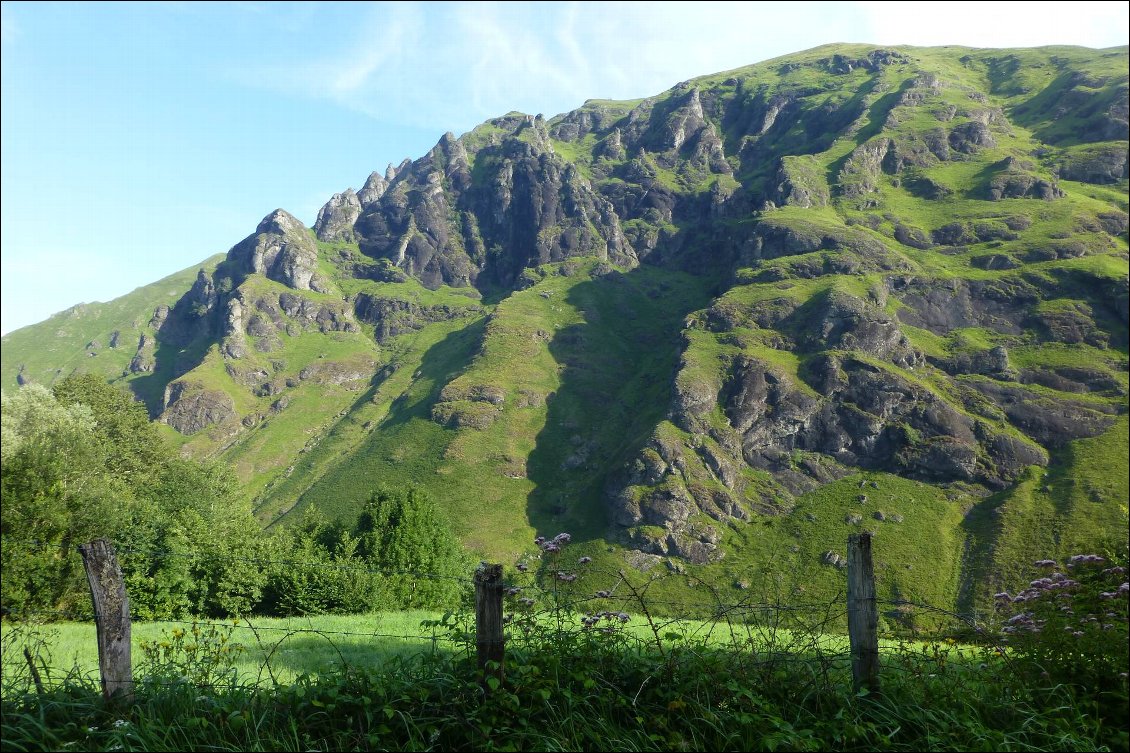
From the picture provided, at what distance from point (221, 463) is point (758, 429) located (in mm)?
149571

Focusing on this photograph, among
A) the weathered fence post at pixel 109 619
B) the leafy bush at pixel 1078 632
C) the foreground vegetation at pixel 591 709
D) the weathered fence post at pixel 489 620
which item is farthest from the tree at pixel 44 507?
the leafy bush at pixel 1078 632

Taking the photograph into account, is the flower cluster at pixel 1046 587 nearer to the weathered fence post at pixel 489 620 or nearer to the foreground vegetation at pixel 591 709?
the foreground vegetation at pixel 591 709

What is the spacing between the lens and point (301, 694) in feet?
22.8

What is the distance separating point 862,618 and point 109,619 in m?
8.33

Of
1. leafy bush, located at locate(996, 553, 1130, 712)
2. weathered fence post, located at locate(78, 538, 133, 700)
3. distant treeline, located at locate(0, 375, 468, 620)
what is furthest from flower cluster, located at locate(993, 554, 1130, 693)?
weathered fence post, located at locate(78, 538, 133, 700)

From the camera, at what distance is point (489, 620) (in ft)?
22.8

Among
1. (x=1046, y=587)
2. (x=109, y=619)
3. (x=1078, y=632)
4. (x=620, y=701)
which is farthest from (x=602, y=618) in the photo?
(x=1046, y=587)

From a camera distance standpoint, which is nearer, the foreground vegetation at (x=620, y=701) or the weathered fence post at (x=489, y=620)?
the foreground vegetation at (x=620, y=701)

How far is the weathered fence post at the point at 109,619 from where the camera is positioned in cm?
662

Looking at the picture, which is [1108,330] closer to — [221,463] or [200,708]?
[221,463]

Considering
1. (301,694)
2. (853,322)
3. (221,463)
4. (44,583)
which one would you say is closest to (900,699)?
(301,694)

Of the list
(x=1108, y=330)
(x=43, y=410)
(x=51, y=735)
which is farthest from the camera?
(x=1108, y=330)

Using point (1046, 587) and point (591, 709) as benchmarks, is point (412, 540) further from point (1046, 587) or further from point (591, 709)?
point (1046, 587)

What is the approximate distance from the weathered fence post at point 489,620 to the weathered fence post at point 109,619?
3.65 meters
